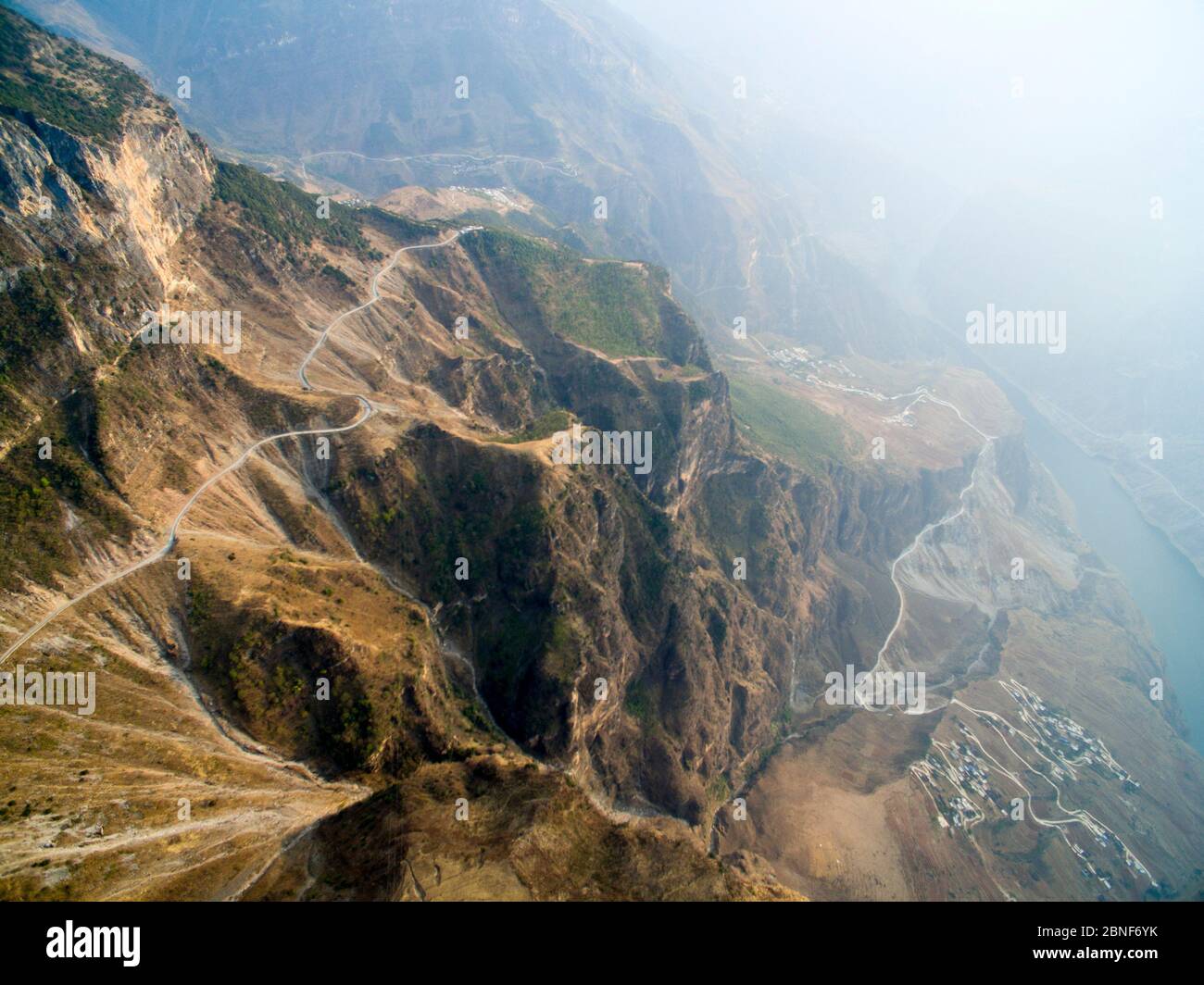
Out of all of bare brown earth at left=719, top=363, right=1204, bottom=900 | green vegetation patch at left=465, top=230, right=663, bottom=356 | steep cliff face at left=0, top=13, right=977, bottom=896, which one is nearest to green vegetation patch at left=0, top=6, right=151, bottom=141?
steep cliff face at left=0, top=13, right=977, bottom=896

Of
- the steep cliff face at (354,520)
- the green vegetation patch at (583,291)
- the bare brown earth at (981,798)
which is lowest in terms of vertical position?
the bare brown earth at (981,798)

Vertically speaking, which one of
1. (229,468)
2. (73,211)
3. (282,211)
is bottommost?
(229,468)

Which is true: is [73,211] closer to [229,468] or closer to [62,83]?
[62,83]

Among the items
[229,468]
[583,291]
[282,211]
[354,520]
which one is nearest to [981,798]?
[354,520]

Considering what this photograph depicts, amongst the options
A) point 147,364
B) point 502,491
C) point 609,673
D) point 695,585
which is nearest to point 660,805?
point 609,673

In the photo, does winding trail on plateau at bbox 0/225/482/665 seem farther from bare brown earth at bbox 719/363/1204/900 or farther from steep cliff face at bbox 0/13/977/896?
bare brown earth at bbox 719/363/1204/900

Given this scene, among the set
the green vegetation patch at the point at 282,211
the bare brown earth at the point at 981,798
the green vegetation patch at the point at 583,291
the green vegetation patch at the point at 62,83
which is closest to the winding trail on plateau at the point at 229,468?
the green vegetation patch at the point at 282,211

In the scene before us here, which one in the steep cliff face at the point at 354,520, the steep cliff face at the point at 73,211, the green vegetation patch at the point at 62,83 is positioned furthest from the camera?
the green vegetation patch at the point at 62,83

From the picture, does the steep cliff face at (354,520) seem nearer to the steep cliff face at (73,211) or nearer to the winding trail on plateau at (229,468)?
the steep cliff face at (73,211)

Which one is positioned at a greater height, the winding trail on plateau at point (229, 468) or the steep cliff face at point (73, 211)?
the steep cliff face at point (73, 211)
